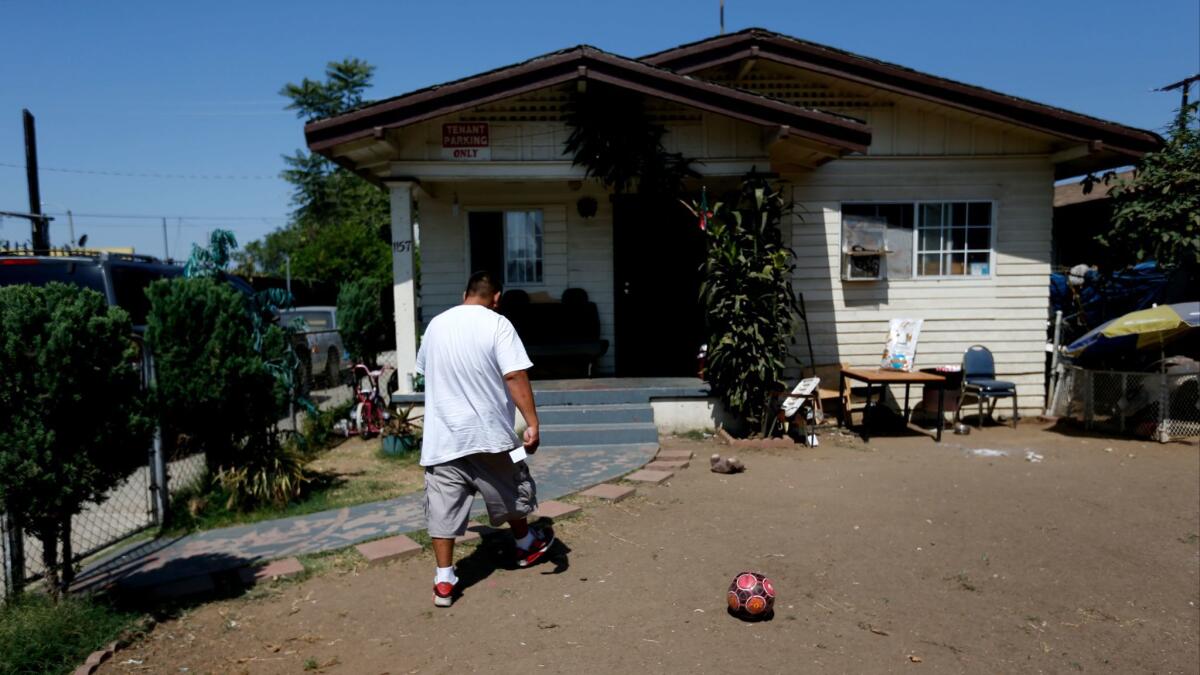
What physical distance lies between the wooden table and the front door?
87.2 inches

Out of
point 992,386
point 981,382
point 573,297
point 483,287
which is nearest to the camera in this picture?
point 483,287

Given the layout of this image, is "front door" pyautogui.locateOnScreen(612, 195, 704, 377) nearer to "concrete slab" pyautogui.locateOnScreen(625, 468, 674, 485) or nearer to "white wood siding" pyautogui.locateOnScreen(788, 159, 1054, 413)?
"white wood siding" pyautogui.locateOnScreen(788, 159, 1054, 413)

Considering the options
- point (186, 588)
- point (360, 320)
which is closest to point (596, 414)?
point (186, 588)

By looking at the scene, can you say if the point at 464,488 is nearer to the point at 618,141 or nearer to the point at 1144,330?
the point at 618,141

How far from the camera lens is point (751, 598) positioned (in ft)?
12.4

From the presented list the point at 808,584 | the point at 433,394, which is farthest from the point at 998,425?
the point at 433,394

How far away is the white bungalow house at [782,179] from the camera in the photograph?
8.05 metres

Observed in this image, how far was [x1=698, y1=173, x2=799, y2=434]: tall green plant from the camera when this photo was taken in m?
7.98

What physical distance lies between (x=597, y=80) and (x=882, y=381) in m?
4.58

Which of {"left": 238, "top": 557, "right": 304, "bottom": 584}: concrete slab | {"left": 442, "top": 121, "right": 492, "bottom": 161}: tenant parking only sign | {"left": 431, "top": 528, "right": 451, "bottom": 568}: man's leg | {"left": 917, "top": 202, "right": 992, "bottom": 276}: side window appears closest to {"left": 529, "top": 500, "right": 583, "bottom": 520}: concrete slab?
{"left": 431, "top": 528, "right": 451, "bottom": 568}: man's leg

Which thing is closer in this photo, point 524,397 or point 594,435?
point 524,397

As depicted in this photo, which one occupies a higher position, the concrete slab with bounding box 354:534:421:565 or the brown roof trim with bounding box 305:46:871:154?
the brown roof trim with bounding box 305:46:871:154

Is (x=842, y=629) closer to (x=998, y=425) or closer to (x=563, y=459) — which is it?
(x=563, y=459)

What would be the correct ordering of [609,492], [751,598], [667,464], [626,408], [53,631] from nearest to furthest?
[53,631]
[751,598]
[609,492]
[667,464]
[626,408]
